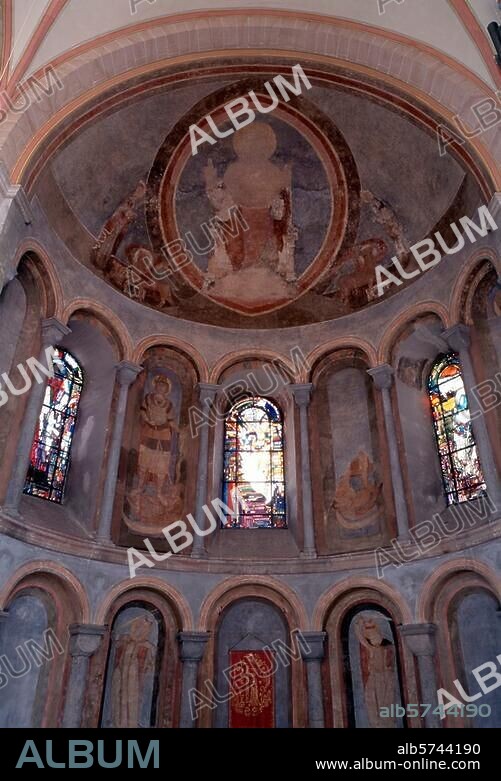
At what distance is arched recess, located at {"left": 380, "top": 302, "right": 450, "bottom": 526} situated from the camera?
12.7m

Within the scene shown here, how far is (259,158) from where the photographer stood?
1494 cm

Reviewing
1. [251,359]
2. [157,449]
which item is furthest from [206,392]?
[157,449]

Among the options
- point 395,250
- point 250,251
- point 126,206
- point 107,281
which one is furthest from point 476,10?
point 107,281

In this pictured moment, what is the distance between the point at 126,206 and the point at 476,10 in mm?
8288

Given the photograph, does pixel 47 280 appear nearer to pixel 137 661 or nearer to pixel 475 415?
Result: pixel 137 661

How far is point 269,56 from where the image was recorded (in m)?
12.8

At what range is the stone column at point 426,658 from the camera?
34.2 feet

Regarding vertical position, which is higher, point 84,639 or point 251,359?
point 251,359

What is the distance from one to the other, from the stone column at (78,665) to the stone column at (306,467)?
4.51 metres

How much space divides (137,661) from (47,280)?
7.92 m

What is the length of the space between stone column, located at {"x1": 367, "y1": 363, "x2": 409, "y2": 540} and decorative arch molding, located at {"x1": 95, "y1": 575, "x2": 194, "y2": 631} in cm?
456

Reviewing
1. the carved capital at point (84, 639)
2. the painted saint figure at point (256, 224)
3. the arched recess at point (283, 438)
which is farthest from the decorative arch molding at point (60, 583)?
the painted saint figure at point (256, 224)

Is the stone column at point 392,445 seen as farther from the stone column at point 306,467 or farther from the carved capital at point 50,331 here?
the carved capital at point 50,331

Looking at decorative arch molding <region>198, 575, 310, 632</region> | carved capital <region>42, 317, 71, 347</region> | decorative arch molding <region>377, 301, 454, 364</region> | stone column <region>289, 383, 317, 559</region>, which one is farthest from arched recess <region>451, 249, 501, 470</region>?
carved capital <region>42, 317, 71, 347</region>
